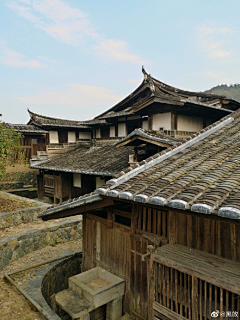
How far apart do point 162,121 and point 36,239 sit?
963 centimetres

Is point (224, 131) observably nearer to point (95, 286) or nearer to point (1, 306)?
point (95, 286)

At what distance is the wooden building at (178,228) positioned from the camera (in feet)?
12.1

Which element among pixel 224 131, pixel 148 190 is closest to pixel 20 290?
pixel 148 190

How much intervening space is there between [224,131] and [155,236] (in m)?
4.26

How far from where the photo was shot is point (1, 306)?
675 cm

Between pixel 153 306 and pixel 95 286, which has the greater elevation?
pixel 153 306

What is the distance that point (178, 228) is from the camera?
5277 mm

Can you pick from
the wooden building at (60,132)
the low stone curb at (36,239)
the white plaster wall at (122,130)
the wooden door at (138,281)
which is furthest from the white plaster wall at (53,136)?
the wooden door at (138,281)

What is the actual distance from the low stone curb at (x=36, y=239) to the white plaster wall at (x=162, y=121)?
24.7ft

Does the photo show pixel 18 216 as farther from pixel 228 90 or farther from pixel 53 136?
pixel 228 90

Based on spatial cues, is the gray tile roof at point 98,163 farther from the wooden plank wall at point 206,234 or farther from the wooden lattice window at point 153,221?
the wooden plank wall at point 206,234

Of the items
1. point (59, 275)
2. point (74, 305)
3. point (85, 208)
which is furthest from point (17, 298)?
point (85, 208)

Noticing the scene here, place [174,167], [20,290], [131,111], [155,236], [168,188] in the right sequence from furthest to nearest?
1. [131,111]
2. [20,290]
3. [155,236]
4. [174,167]
5. [168,188]

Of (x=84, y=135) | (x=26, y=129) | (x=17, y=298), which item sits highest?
(x=26, y=129)
